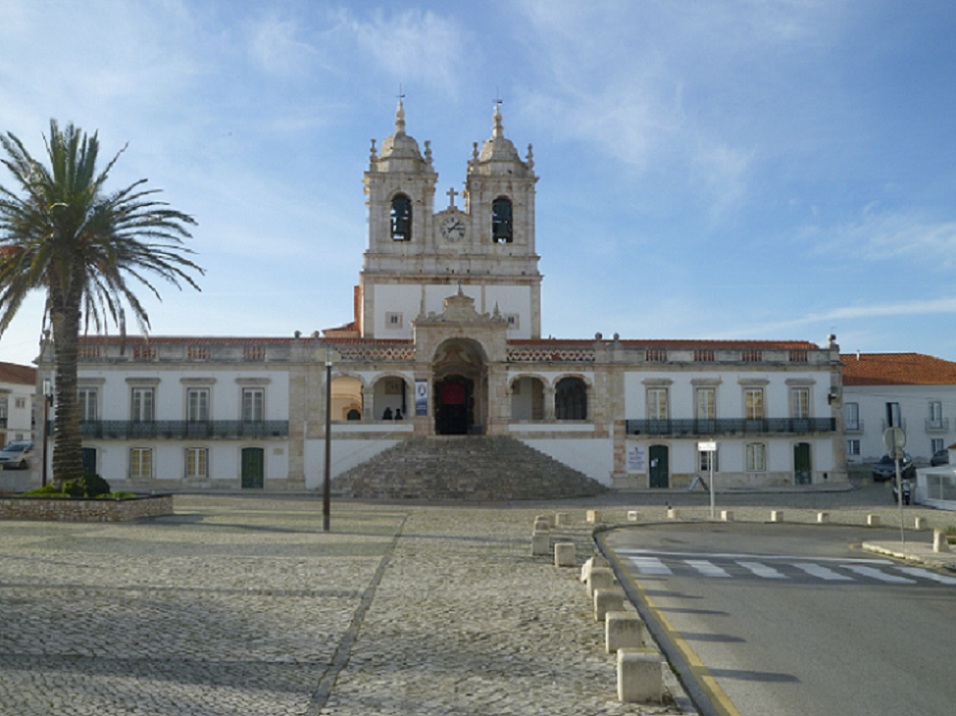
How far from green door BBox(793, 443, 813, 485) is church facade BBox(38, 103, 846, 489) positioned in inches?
4.1

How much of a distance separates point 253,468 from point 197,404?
3562 mm

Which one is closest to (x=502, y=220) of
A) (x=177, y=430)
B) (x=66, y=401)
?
(x=177, y=430)

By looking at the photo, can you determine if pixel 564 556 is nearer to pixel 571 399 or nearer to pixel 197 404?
pixel 197 404

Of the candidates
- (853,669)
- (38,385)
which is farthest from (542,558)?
(38,385)

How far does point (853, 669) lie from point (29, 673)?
282 inches

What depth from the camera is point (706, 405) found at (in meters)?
40.1

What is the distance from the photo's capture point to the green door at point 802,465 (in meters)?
40.6

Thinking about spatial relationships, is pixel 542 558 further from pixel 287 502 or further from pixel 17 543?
pixel 287 502

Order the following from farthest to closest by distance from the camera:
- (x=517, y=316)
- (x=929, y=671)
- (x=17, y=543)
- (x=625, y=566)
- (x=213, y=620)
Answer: (x=517, y=316)
(x=17, y=543)
(x=625, y=566)
(x=213, y=620)
(x=929, y=671)

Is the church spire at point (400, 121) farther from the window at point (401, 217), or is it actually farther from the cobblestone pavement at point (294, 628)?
the cobblestone pavement at point (294, 628)

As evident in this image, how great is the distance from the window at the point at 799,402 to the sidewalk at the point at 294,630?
25564 millimetres

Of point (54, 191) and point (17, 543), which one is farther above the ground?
point (54, 191)

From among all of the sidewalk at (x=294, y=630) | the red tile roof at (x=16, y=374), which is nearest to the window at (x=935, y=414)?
the sidewalk at (x=294, y=630)

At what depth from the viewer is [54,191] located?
24031 millimetres
